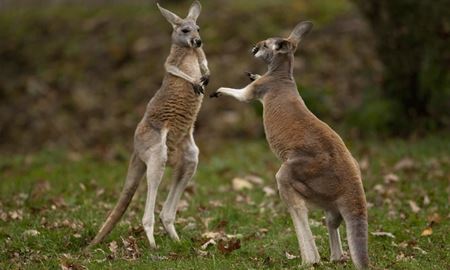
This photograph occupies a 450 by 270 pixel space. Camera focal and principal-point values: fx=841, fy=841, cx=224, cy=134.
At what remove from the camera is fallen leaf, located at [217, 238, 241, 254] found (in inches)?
304

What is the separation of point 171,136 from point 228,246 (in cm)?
126

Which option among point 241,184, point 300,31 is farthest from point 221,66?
point 300,31

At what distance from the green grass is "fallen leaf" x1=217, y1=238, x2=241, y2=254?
0.16 feet

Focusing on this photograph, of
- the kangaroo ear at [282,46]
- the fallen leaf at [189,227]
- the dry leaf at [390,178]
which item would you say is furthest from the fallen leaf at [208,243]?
the dry leaf at [390,178]

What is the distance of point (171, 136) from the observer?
327 inches

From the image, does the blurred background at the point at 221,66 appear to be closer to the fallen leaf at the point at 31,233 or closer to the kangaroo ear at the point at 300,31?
the kangaroo ear at the point at 300,31

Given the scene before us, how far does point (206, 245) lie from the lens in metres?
7.97

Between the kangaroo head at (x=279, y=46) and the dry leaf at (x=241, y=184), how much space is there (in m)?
3.39

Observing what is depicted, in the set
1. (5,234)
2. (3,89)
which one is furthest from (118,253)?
(3,89)

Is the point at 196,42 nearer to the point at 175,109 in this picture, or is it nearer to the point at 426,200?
the point at 175,109

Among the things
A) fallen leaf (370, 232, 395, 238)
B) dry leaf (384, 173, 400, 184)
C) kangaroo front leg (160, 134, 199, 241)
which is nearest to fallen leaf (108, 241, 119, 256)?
kangaroo front leg (160, 134, 199, 241)

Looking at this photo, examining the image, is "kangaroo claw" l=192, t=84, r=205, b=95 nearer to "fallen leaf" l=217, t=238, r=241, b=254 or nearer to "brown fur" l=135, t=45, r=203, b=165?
"brown fur" l=135, t=45, r=203, b=165

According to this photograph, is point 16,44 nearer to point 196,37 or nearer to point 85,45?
point 85,45

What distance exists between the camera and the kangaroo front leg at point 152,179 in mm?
7980
